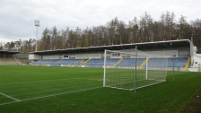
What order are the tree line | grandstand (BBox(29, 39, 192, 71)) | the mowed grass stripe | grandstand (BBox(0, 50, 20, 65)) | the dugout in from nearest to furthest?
the mowed grass stripe < grandstand (BBox(29, 39, 192, 71)) < the dugout < the tree line < grandstand (BBox(0, 50, 20, 65))

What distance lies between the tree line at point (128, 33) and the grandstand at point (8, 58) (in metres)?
16.8

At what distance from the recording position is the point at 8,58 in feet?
232

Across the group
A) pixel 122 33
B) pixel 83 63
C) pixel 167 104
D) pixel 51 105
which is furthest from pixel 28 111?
pixel 122 33

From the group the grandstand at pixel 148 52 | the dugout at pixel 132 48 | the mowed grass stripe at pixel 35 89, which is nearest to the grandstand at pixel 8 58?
the dugout at pixel 132 48

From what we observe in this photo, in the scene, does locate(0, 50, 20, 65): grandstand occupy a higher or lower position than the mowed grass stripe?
higher

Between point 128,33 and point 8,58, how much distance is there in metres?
48.6

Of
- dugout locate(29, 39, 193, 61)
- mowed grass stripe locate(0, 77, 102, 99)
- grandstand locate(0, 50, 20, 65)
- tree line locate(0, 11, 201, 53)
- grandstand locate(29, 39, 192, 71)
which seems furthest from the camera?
grandstand locate(0, 50, 20, 65)

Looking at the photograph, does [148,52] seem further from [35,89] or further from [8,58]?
[8,58]

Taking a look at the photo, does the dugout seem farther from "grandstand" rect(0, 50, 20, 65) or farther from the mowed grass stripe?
the mowed grass stripe

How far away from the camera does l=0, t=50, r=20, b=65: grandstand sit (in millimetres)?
68381

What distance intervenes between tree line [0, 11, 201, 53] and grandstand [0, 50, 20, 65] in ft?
55.0

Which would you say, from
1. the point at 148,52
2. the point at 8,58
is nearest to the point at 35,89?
the point at 148,52

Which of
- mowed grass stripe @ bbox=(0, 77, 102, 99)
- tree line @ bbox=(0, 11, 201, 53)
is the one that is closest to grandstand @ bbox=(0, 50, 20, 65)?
tree line @ bbox=(0, 11, 201, 53)

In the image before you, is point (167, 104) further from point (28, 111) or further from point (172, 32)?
point (172, 32)
